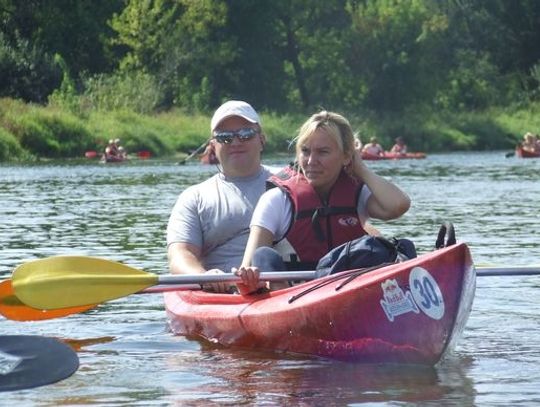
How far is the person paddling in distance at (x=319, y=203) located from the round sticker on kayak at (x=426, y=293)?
81cm

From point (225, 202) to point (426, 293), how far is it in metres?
1.94

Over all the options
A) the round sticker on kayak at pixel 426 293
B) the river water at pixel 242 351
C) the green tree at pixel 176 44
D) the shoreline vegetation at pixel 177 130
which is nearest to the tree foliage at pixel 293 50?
the green tree at pixel 176 44

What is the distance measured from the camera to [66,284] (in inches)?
307

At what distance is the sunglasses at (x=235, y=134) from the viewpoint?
8219 millimetres

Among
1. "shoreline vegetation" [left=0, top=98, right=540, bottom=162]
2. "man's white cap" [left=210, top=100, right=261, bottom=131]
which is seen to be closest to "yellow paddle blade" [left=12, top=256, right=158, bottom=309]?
"man's white cap" [left=210, top=100, right=261, bottom=131]

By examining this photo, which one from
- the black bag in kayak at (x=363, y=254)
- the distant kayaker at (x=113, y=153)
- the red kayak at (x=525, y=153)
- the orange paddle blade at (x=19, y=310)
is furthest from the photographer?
the red kayak at (x=525, y=153)

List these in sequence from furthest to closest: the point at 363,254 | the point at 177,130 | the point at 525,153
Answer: the point at 177,130, the point at 525,153, the point at 363,254

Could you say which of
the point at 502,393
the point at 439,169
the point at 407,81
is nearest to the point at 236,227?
the point at 502,393

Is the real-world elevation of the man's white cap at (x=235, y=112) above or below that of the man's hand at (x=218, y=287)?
above

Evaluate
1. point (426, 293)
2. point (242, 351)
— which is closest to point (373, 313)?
point (426, 293)

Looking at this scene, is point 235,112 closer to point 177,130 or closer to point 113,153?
point 113,153

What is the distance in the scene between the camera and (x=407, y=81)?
62844 millimetres

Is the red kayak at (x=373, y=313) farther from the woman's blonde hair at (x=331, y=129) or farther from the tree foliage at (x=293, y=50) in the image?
the tree foliage at (x=293, y=50)

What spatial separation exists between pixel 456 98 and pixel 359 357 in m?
58.9
